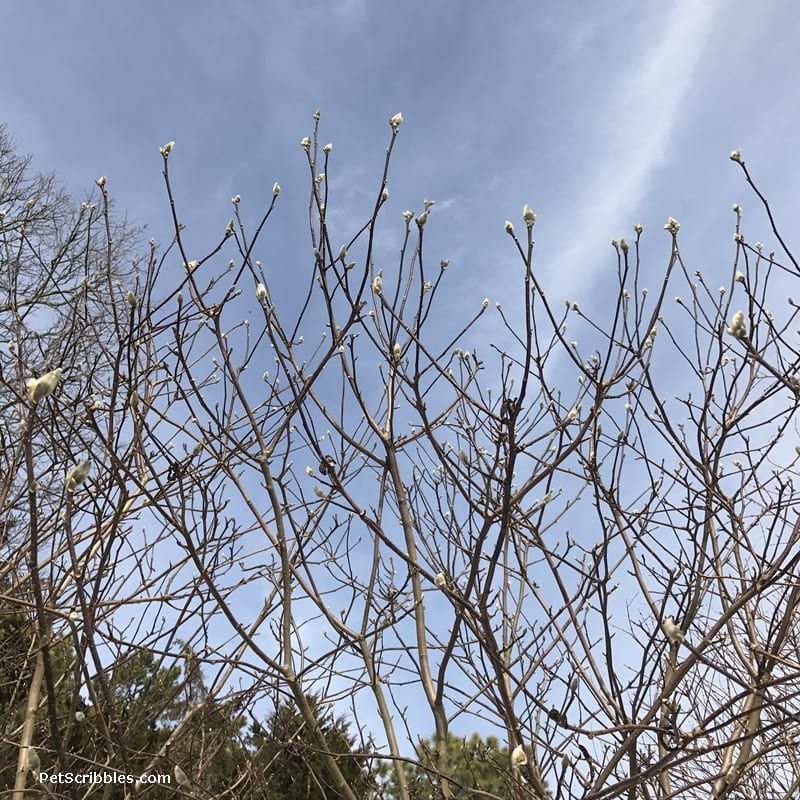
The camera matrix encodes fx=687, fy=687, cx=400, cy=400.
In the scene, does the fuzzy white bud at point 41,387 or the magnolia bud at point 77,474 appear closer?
the fuzzy white bud at point 41,387

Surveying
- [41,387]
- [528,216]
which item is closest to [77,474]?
[41,387]

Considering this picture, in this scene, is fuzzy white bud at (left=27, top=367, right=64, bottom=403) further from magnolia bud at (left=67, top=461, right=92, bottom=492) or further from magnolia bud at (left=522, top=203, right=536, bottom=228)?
magnolia bud at (left=522, top=203, right=536, bottom=228)

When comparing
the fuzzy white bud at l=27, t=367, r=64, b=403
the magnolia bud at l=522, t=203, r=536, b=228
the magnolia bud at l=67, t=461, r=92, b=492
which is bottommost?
the magnolia bud at l=67, t=461, r=92, b=492

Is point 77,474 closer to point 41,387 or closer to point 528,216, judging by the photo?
point 41,387

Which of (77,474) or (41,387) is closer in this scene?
(41,387)

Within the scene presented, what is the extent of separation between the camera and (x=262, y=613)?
3471 mm

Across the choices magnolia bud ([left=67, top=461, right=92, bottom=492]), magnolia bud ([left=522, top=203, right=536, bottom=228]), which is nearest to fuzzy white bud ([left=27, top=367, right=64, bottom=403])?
magnolia bud ([left=67, top=461, right=92, bottom=492])

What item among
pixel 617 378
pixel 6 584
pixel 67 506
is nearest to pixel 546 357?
pixel 617 378

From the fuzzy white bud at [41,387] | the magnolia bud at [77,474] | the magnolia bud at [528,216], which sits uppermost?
the magnolia bud at [528,216]

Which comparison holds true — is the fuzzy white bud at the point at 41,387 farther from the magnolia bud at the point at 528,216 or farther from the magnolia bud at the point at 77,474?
the magnolia bud at the point at 528,216

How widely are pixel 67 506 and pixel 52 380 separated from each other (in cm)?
29

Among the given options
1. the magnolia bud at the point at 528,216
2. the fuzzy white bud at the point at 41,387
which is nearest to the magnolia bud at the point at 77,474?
the fuzzy white bud at the point at 41,387

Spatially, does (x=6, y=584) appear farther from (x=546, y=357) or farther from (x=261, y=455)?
(x=546, y=357)

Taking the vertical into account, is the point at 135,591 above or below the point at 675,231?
below
